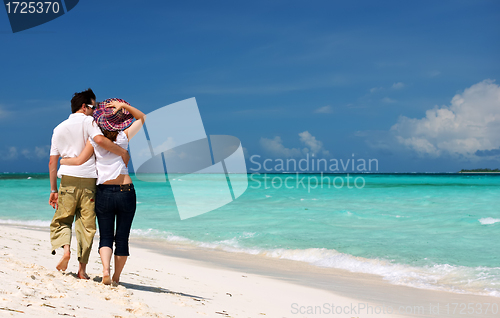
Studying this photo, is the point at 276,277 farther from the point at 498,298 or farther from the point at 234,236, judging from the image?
the point at 234,236

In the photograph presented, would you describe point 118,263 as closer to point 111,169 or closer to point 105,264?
point 105,264

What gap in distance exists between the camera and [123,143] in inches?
126

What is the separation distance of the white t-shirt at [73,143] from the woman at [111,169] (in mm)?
56

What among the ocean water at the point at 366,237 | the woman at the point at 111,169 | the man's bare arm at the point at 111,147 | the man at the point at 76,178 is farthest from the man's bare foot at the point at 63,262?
the ocean water at the point at 366,237

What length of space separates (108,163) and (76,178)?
1.05ft

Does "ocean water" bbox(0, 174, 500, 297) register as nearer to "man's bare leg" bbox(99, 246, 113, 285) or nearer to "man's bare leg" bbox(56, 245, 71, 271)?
"man's bare leg" bbox(99, 246, 113, 285)

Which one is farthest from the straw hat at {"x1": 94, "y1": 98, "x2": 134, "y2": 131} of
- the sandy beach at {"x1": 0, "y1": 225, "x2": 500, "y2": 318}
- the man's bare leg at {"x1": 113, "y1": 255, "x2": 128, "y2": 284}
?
the sandy beach at {"x1": 0, "y1": 225, "x2": 500, "y2": 318}

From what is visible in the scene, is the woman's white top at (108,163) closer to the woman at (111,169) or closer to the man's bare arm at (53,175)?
the woman at (111,169)

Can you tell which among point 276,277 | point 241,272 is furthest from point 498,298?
point 241,272

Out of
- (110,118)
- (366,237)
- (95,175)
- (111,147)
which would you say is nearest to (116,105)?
(110,118)

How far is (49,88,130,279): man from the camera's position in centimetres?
320

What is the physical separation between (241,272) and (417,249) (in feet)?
14.6

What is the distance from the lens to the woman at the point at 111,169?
314cm

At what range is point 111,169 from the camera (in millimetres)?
3152
